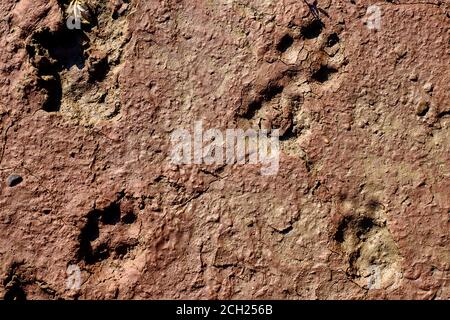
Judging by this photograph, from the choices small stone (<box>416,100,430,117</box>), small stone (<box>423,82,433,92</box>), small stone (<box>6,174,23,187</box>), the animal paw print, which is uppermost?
small stone (<box>423,82,433,92</box>)

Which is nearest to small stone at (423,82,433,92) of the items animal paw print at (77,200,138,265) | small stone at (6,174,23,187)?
animal paw print at (77,200,138,265)

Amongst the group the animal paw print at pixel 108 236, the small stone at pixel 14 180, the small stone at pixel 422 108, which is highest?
the small stone at pixel 422 108

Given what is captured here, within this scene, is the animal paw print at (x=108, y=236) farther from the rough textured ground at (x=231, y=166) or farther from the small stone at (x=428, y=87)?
the small stone at (x=428, y=87)

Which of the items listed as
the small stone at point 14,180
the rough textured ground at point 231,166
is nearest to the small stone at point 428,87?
the rough textured ground at point 231,166

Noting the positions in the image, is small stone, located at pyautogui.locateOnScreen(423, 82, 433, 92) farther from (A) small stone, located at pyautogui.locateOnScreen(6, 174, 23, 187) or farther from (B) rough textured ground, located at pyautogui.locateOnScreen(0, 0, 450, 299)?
(A) small stone, located at pyautogui.locateOnScreen(6, 174, 23, 187)

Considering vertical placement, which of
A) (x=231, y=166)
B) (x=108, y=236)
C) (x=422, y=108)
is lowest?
(x=108, y=236)

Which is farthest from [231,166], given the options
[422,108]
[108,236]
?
[422,108]

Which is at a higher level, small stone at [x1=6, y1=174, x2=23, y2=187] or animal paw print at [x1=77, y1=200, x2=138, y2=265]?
small stone at [x1=6, y1=174, x2=23, y2=187]

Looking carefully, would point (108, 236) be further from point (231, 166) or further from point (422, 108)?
point (422, 108)
